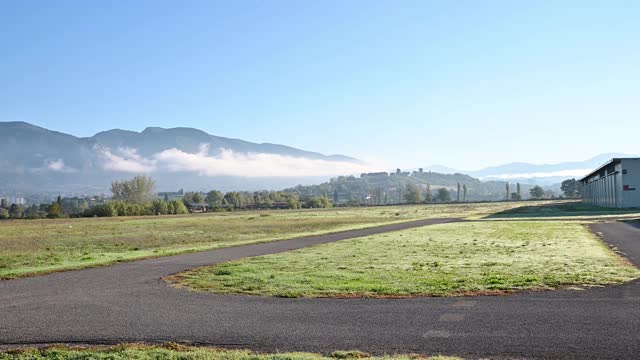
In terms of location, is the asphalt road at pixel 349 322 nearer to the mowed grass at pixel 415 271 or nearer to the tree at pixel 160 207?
the mowed grass at pixel 415 271

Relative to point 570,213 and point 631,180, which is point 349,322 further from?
point 570,213

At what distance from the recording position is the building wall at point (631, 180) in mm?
82000

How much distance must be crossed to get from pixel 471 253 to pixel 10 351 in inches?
926

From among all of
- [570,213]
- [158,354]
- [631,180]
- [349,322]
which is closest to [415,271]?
[349,322]

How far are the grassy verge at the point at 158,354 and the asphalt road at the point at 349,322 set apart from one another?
21.6 inches

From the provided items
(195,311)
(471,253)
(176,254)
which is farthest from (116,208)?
(195,311)

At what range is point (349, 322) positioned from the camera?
13391 millimetres

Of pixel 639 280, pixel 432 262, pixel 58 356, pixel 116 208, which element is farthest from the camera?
pixel 116 208

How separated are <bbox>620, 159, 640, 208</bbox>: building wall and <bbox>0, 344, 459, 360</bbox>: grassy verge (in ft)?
276

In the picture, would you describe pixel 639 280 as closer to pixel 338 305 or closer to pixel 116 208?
pixel 338 305

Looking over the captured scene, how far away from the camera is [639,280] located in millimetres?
18328

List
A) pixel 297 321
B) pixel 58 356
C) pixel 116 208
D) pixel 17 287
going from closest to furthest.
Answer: pixel 58 356
pixel 297 321
pixel 17 287
pixel 116 208

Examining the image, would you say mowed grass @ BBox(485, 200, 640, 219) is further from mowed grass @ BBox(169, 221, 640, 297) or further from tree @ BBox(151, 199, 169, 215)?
tree @ BBox(151, 199, 169, 215)

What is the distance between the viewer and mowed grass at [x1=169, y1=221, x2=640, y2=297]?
18.1 metres
